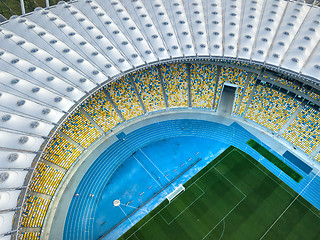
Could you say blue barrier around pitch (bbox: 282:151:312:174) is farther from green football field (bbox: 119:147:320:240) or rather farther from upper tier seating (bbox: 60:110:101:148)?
upper tier seating (bbox: 60:110:101:148)

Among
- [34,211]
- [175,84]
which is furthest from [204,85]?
[34,211]

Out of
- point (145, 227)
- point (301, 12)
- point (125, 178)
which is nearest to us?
point (145, 227)

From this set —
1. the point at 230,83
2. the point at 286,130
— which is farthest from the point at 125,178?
the point at 286,130

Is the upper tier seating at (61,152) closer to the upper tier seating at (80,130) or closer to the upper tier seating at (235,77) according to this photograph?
the upper tier seating at (80,130)

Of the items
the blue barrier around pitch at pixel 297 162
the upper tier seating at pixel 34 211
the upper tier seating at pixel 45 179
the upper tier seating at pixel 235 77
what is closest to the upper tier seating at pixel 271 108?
the upper tier seating at pixel 235 77

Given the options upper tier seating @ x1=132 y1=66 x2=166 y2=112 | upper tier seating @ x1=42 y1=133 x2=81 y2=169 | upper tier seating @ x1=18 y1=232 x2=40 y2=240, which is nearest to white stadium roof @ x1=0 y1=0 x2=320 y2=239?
upper tier seating @ x1=132 y1=66 x2=166 y2=112

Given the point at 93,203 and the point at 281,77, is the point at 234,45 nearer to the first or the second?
the point at 281,77
